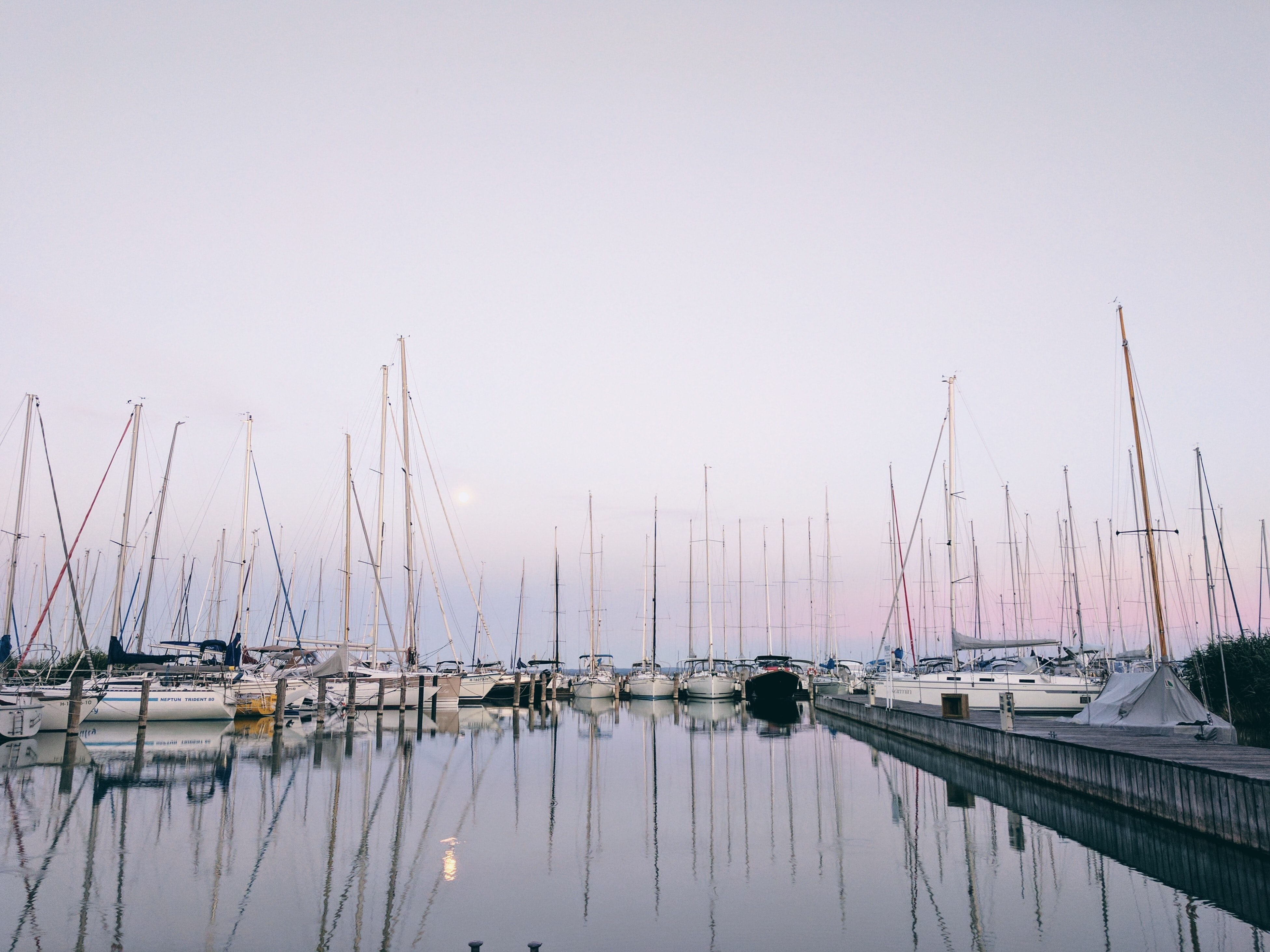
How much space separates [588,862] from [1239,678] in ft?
127

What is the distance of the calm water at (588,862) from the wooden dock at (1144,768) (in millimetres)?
498

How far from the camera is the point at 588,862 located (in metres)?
15.5

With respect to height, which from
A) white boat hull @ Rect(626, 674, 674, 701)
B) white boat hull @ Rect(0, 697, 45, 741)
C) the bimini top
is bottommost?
white boat hull @ Rect(626, 674, 674, 701)

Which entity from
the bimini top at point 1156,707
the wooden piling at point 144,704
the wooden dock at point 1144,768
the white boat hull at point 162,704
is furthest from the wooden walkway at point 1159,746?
the white boat hull at point 162,704

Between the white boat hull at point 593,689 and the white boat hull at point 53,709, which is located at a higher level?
the white boat hull at point 53,709

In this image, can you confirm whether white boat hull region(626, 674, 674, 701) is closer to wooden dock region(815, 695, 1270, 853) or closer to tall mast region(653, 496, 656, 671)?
tall mast region(653, 496, 656, 671)

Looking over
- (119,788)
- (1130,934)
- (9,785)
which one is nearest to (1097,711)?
(1130,934)

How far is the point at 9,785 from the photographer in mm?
22047

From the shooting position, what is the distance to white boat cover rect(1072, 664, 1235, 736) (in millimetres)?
21953

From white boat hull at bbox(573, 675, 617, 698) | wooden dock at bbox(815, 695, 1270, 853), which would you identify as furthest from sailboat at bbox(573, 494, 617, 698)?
wooden dock at bbox(815, 695, 1270, 853)

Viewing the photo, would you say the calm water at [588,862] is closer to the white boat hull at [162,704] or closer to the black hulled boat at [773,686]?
the white boat hull at [162,704]

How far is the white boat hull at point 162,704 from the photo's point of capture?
38.8 m

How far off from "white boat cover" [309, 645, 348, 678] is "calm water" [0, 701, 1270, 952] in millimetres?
13779

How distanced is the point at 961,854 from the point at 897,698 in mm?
34082
